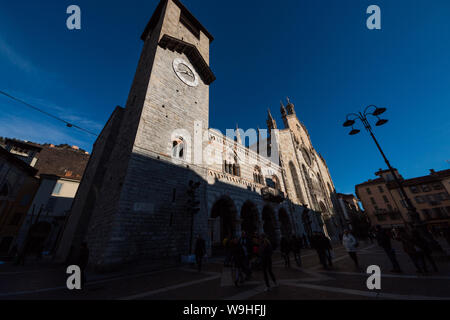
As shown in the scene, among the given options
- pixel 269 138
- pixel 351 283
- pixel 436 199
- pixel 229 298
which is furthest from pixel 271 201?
pixel 436 199

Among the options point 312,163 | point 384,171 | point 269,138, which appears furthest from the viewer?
point 384,171

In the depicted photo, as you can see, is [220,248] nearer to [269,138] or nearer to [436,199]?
[269,138]

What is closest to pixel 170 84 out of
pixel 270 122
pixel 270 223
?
pixel 270 223

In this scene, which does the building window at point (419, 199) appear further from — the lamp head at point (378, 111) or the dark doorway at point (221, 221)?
the dark doorway at point (221, 221)

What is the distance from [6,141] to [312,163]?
47.8 m

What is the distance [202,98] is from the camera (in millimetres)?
16219

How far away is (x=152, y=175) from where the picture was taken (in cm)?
986

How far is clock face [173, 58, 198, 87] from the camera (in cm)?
1483

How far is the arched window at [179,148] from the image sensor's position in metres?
12.1

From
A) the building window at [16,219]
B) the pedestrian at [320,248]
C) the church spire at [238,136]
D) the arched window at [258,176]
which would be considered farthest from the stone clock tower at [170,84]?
the building window at [16,219]
